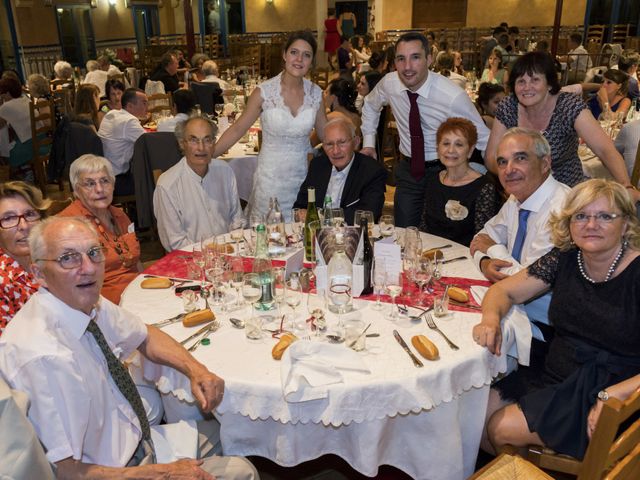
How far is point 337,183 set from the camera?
132 inches

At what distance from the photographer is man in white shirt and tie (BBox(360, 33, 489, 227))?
3.53 meters

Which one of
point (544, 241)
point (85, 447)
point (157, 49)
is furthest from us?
point (157, 49)

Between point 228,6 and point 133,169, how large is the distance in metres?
16.3

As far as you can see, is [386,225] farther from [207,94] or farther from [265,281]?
[207,94]

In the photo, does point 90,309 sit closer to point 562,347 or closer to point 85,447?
point 85,447

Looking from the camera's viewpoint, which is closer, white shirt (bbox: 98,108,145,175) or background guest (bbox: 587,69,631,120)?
white shirt (bbox: 98,108,145,175)

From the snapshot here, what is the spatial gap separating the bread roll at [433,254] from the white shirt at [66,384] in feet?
4.35

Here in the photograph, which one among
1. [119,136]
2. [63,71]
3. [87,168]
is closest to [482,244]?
[87,168]

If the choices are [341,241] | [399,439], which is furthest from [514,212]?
[399,439]

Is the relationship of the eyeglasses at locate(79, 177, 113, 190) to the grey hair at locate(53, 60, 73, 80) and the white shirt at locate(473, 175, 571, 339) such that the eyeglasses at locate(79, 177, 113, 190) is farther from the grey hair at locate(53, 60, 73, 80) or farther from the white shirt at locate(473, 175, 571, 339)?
the grey hair at locate(53, 60, 73, 80)

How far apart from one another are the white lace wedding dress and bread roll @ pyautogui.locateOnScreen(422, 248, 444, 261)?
134 centimetres

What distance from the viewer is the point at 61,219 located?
5.69 ft

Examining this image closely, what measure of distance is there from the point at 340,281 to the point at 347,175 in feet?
4.35

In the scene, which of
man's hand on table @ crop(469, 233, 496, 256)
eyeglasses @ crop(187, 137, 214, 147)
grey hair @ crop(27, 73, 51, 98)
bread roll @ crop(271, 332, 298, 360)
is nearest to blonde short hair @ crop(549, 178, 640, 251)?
man's hand on table @ crop(469, 233, 496, 256)
